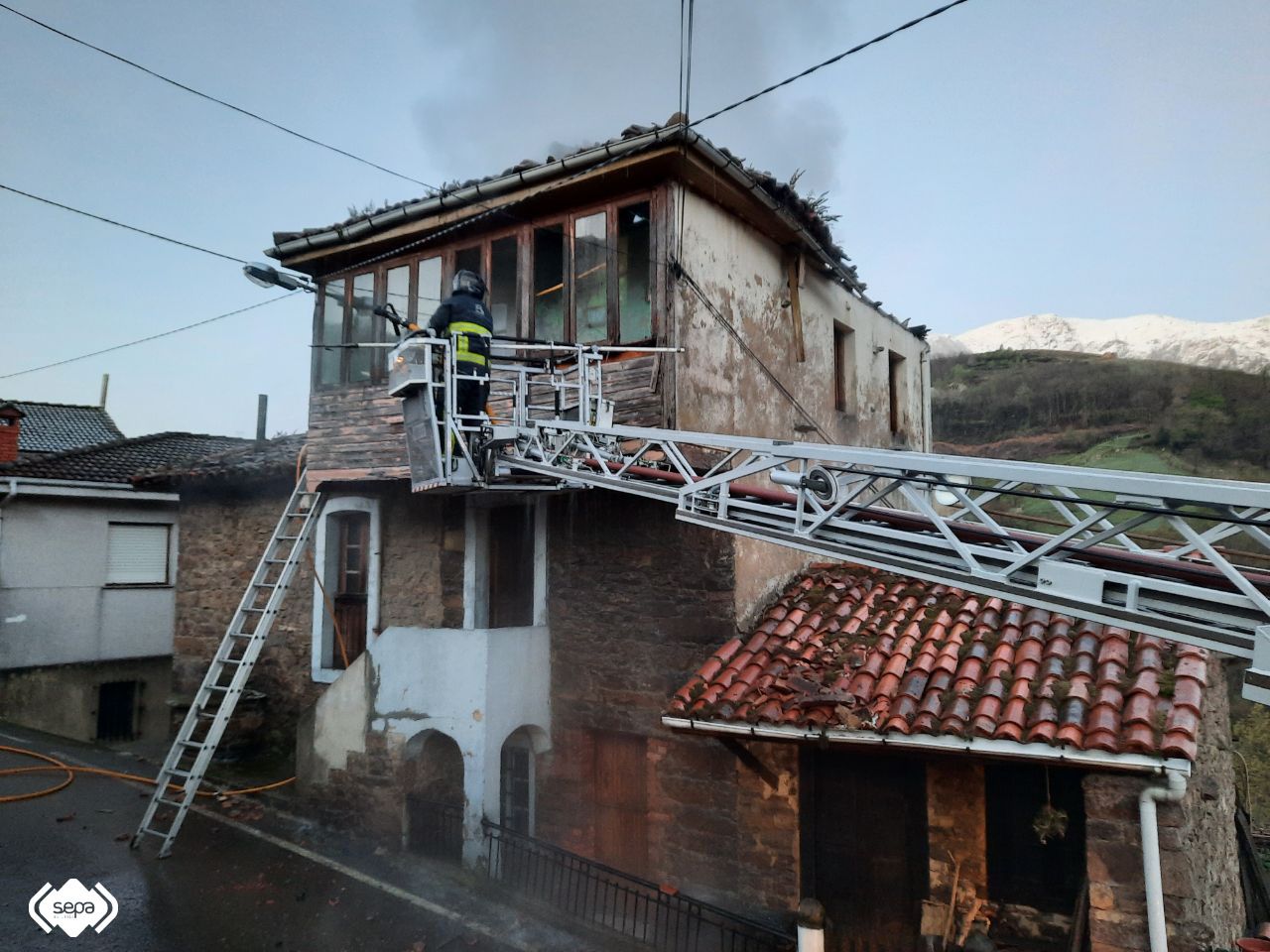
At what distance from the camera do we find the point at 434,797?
993 centimetres

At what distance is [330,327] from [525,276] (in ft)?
11.2

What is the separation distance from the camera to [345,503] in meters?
11.4

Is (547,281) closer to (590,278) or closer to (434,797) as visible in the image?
(590,278)

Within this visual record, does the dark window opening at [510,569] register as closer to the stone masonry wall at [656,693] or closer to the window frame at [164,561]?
the stone masonry wall at [656,693]

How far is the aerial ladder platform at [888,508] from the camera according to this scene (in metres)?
3.92

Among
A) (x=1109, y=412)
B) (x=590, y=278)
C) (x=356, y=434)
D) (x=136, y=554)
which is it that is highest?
(x=1109, y=412)

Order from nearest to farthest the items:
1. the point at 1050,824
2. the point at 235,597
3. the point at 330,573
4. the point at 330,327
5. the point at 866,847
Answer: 1. the point at 1050,824
2. the point at 866,847
3. the point at 330,327
4. the point at 330,573
5. the point at 235,597

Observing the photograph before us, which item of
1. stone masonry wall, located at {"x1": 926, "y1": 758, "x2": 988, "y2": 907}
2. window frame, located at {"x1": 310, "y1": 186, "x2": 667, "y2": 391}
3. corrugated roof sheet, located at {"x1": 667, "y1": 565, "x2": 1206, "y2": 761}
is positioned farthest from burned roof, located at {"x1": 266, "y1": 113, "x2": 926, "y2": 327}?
stone masonry wall, located at {"x1": 926, "y1": 758, "x2": 988, "y2": 907}

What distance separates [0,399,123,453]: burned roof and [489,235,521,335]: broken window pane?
55.8 feet

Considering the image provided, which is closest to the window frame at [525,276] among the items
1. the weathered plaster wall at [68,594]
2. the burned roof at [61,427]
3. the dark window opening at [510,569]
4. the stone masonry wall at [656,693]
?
the stone masonry wall at [656,693]

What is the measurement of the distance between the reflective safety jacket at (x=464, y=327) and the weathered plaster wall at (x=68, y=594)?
13.5 m

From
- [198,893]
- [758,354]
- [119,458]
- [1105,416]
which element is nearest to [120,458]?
[119,458]

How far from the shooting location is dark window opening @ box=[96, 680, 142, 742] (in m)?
16.8

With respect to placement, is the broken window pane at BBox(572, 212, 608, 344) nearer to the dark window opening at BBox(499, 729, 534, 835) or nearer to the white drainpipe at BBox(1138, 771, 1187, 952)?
the dark window opening at BBox(499, 729, 534, 835)
